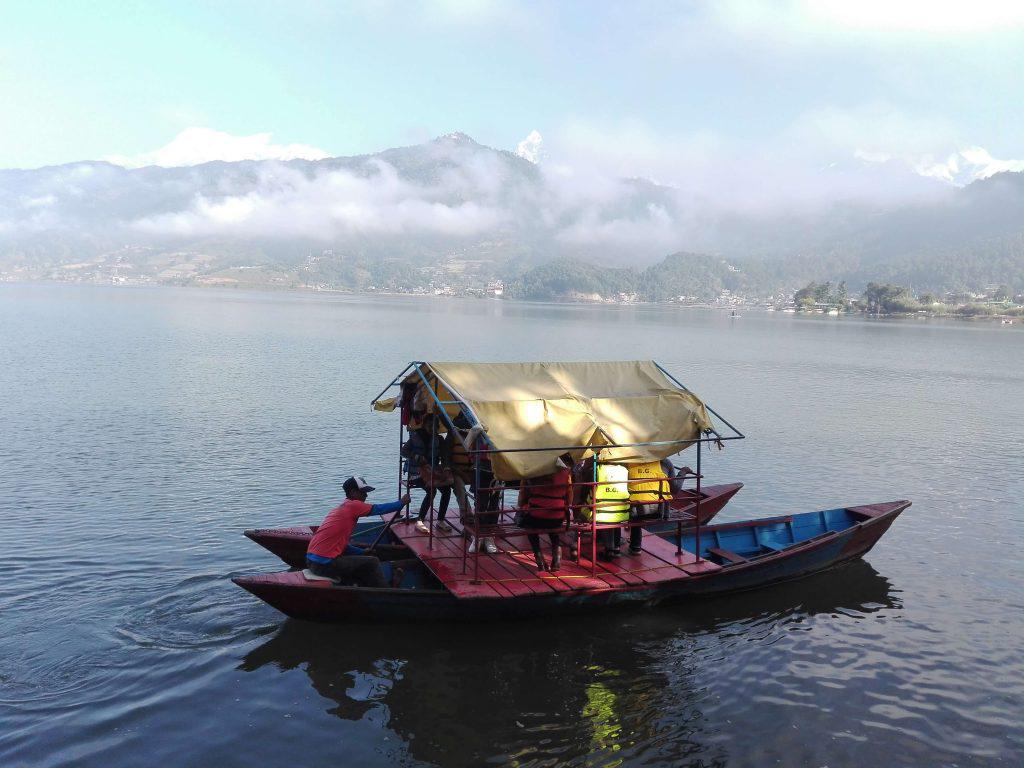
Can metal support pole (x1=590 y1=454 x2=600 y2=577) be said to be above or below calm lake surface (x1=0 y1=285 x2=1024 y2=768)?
above

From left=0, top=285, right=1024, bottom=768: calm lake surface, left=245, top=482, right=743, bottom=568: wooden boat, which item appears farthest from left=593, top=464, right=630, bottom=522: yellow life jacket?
left=0, top=285, right=1024, bottom=768: calm lake surface

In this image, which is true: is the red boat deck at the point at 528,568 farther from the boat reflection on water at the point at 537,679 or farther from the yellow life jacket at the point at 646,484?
the yellow life jacket at the point at 646,484

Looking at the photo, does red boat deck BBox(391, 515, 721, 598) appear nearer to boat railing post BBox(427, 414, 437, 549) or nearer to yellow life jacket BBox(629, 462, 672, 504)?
boat railing post BBox(427, 414, 437, 549)

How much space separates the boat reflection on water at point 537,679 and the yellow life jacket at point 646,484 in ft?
6.77

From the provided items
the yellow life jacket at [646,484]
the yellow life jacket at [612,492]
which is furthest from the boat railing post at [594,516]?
the yellow life jacket at [646,484]

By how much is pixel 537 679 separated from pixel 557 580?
1707mm

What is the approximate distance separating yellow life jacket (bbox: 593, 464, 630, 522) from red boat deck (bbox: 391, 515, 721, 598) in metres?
0.96

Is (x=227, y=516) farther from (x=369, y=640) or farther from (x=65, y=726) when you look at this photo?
(x=65, y=726)

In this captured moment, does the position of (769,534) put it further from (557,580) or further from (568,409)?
(568,409)

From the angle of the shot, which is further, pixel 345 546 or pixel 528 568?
pixel 528 568

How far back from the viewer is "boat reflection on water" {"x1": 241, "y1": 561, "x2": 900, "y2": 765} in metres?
10.2

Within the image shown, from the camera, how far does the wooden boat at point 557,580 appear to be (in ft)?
40.0

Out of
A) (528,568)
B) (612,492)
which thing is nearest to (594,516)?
(612,492)

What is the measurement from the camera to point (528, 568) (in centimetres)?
1330
